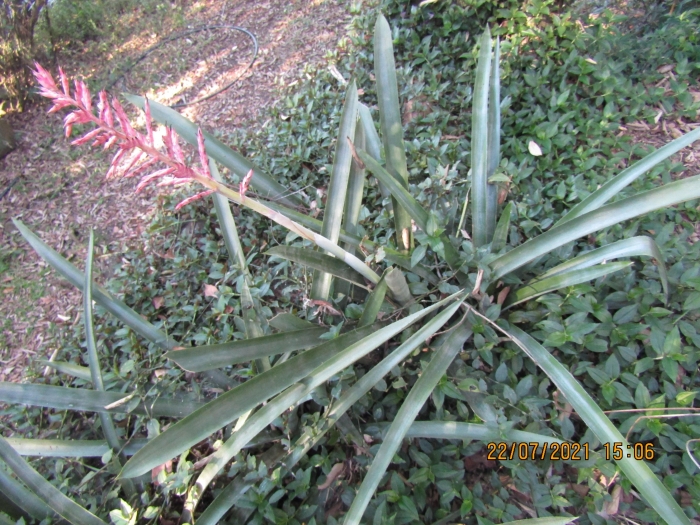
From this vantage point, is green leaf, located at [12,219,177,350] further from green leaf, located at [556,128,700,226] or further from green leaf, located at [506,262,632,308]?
green leaf, located at [556,128,700,226]

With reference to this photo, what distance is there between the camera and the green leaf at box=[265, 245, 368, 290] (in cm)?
140

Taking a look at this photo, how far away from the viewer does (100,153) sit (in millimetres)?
3520

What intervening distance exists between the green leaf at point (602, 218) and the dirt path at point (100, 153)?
2.34 m

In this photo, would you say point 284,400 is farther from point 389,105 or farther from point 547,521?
point 389,105

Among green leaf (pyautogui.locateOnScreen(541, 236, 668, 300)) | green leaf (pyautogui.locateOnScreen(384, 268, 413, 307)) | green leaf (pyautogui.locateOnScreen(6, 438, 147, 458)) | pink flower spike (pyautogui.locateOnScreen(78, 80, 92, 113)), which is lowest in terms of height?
green leaf (pyautogui.locateOnScreen(6, 438, 147, 458))

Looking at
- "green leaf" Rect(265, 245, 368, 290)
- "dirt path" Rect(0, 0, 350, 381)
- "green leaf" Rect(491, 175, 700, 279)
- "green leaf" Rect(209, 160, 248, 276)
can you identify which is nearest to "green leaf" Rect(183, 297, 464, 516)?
"green leaf" Rect(265, 245, 368, 290)

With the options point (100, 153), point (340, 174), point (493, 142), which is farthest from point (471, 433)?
point (100, 153)

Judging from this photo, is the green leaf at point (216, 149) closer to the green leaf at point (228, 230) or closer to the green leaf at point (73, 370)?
the green leaf at point (228, 230)

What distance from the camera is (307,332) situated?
59.7 inches

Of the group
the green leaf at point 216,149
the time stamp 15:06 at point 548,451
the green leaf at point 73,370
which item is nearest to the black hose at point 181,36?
the green leaf at point 216,149

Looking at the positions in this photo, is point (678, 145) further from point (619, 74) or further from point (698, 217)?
point (619, 74)

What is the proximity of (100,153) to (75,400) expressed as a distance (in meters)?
2.71

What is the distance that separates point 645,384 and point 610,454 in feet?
1.16

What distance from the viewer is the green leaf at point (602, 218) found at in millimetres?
1119
